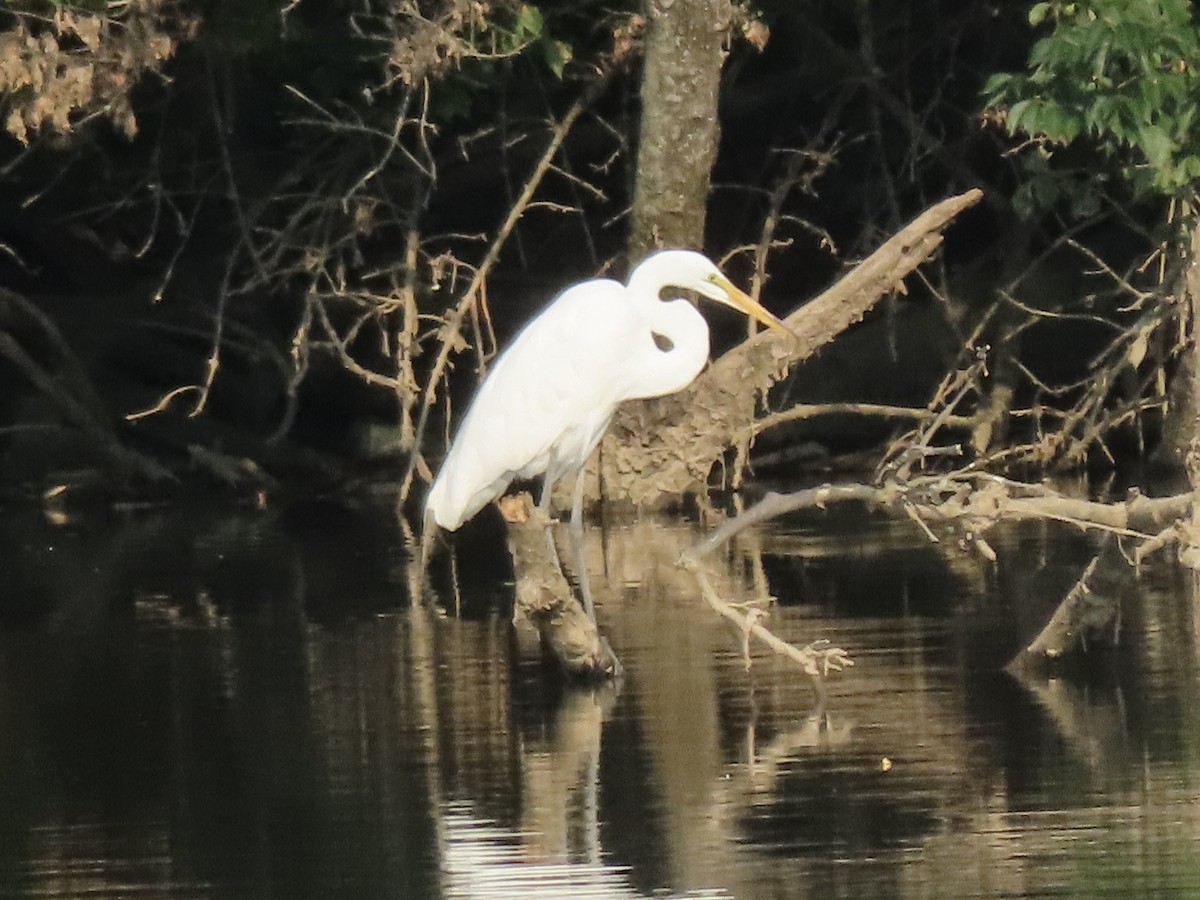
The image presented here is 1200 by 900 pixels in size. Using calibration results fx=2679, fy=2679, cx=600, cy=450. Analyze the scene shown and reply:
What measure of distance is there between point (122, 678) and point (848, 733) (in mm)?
3071

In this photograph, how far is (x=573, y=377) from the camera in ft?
34.7

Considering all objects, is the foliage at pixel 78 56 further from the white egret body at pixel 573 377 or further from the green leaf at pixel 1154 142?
the green leaf at pixel 1154 142

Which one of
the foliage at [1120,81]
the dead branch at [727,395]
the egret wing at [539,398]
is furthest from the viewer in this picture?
the dead branch at [727,395]

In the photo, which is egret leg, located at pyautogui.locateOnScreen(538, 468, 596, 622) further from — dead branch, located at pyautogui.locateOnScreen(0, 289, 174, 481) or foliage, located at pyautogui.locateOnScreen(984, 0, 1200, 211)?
dead branch, located at pyautogui.locateOnScreen(0, 289, 174, 481)

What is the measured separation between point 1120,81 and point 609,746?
16.2 ft

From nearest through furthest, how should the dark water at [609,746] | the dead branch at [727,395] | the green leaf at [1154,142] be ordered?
the dark water at [609,746] → the green leaf at [1154,142] → the dead branch at [727,395]

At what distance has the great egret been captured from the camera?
1055cm

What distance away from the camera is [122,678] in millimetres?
9734

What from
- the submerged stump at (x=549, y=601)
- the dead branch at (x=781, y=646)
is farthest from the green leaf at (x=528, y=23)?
the dead branch at (x=781, y=646)

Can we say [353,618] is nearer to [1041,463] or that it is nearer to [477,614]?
[477,614]

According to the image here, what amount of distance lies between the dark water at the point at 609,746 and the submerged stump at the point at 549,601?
0.12m

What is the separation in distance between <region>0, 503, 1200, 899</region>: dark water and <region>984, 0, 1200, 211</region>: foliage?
6.20 feet

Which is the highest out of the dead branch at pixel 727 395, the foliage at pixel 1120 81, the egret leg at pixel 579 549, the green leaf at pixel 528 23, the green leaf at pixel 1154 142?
the green leaf at pixel 528 23

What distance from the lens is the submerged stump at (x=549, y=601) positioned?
29.0 feet
